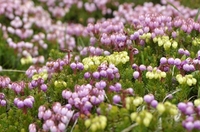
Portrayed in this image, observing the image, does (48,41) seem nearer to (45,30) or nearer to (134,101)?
(45,30)

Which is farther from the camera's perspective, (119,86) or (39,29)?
(39,29)

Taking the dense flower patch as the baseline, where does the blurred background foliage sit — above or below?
below

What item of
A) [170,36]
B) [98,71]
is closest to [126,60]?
[98,71]

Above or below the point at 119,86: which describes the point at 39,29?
below

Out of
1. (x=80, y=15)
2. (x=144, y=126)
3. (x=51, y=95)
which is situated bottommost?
(x=80, y=15)

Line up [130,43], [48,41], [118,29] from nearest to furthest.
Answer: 1. [130,43]
2. [118,29]
3. [48,41]

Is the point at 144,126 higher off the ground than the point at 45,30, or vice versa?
the point at 144,126

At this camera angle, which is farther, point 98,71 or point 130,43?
point 130,43

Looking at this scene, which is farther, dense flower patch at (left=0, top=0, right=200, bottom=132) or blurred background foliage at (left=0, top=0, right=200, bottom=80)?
blurred background foliage at (left=0, top=0, right=200, bottom=80)

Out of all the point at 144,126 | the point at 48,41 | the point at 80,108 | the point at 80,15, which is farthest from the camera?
the point at 80,15

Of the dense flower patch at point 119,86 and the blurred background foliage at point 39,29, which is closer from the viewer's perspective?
the dense flower patch at point 119,86

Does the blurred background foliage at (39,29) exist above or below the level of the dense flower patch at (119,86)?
below
